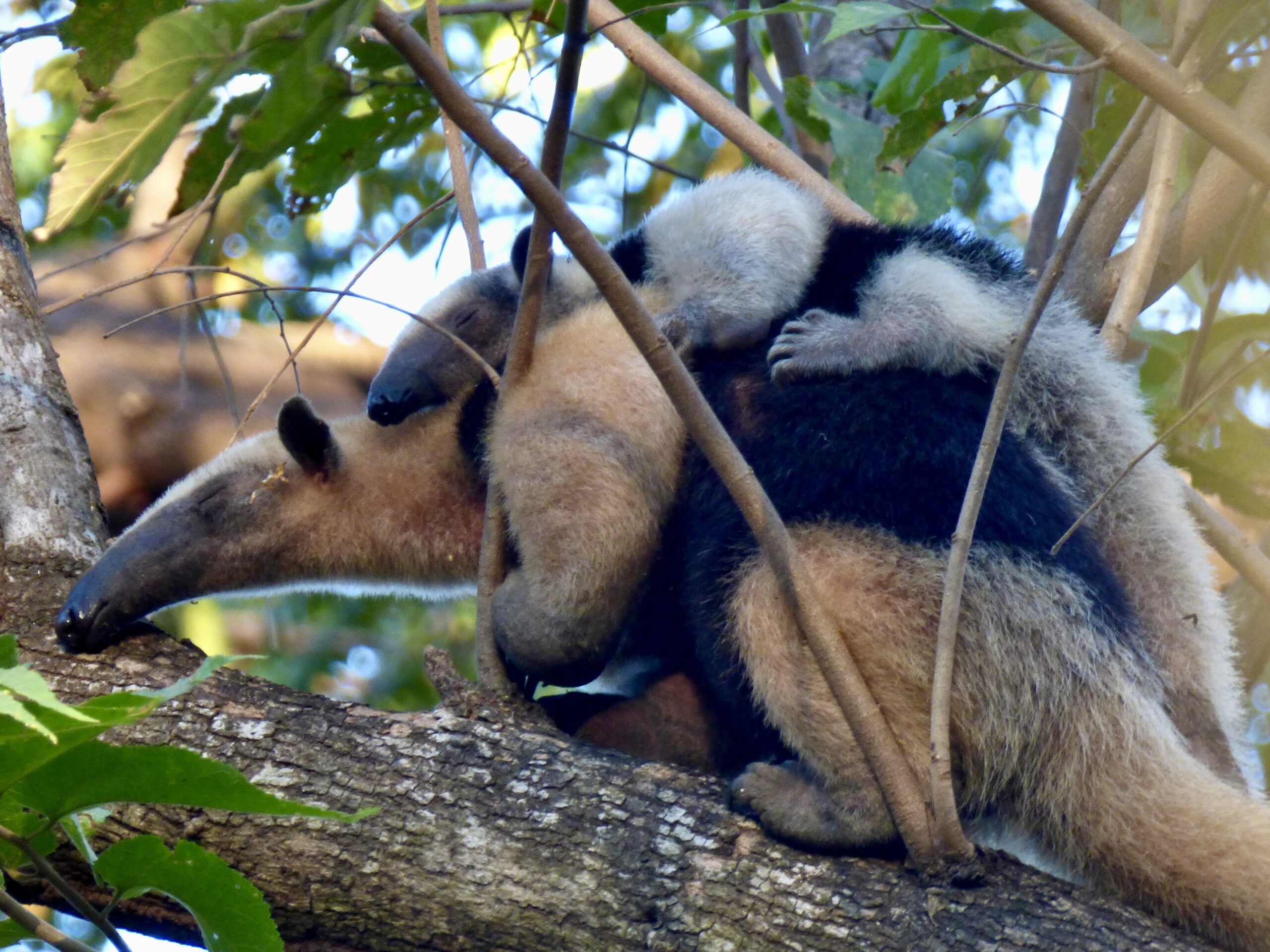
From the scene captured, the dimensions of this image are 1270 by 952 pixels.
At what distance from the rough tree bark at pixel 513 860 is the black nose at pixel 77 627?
0.13 metres

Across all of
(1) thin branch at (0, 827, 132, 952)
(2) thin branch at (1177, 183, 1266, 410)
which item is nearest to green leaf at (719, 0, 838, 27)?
(2) thin branch at (1177, 183, 1266, 410)

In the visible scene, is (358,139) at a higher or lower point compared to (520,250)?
higher

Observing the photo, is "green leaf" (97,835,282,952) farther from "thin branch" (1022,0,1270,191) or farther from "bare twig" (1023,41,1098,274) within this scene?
"bare twig" (1023,41,1098,274)

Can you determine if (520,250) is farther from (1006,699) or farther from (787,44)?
(1006,699)

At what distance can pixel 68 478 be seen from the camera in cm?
396

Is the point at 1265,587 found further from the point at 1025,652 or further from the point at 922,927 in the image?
the point at 922,927

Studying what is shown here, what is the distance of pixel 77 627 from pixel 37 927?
1557mm

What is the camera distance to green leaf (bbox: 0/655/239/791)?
76.9 inches

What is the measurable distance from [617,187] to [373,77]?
5.92 metres

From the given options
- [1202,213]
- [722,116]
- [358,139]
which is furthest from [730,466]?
[358,139]

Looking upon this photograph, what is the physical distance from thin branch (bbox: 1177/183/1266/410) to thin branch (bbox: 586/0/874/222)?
135 centimetres

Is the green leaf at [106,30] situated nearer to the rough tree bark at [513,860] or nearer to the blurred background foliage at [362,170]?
the blurred background foliage at [362,170]

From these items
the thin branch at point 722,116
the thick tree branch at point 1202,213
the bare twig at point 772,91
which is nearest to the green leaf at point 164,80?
the thin branch at point 722,116

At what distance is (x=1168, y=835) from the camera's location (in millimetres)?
3266
